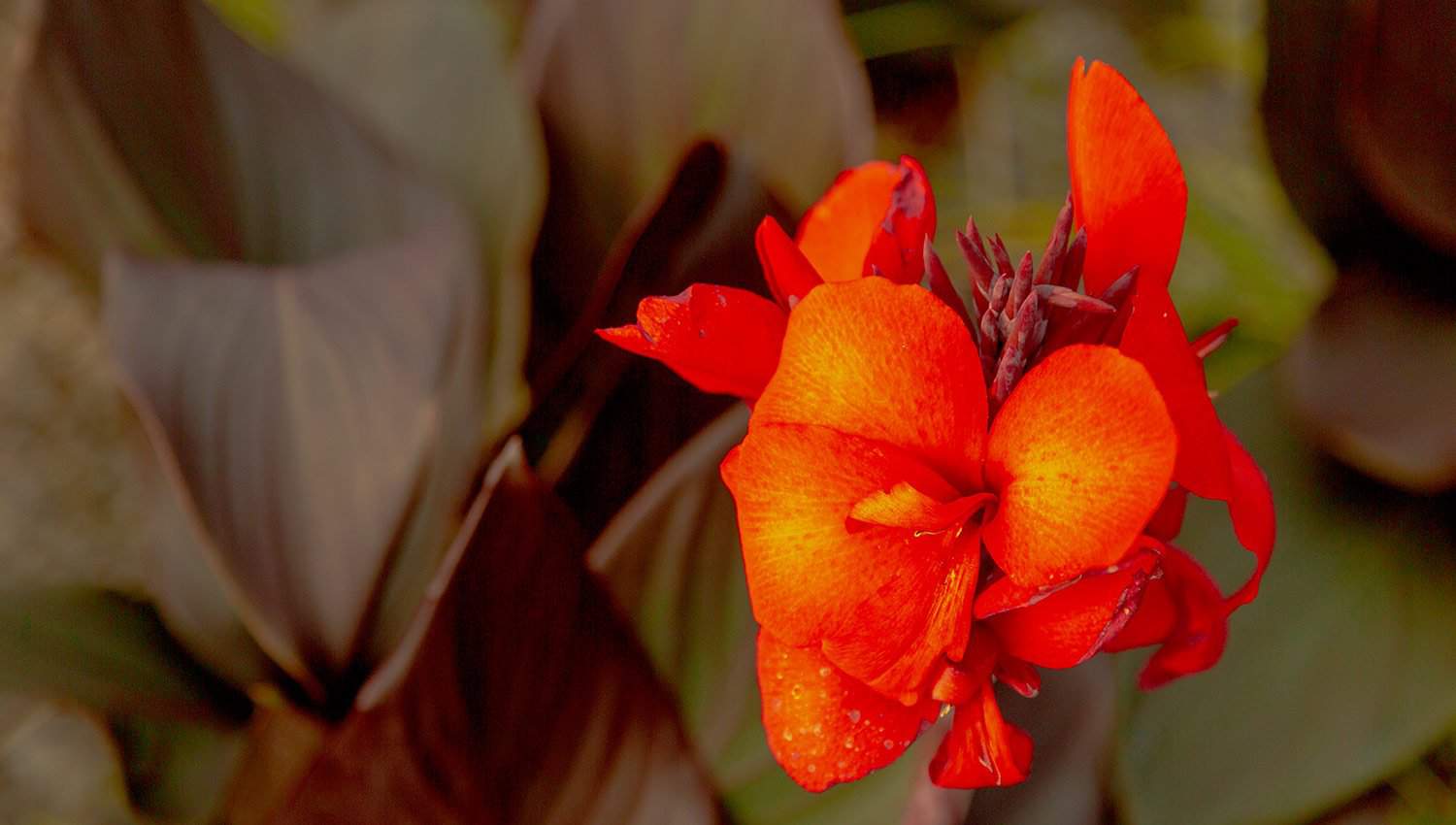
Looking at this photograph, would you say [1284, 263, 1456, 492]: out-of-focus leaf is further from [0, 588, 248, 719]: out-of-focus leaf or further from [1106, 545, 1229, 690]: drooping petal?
[0, 588, 248, 719]: out-of-focus leaf

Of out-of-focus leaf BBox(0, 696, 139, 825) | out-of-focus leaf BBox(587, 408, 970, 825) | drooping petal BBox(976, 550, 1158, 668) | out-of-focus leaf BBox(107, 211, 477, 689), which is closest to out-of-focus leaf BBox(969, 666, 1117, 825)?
out-of-focus leaf BBox(587, 408, 970, 825)

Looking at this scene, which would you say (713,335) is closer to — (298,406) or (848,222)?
(848,222)

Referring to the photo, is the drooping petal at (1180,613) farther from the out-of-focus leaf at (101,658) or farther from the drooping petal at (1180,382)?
the out-of-focus leaf at (101,658)

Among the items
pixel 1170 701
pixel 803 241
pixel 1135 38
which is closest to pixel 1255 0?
pixel 1135 38

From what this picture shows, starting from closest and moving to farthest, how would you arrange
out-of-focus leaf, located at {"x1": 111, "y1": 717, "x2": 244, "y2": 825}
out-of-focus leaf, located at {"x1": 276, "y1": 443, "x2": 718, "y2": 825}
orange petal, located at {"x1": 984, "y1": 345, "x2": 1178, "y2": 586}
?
orange petal, located at {"x1": 984, "y1": 345, "x2": 1178, "y2": 586} → out-of-focus leaf, located at {"x1": 276, "y1": 443, "x2": 718, "y2": 825} → out-of-focus leaf, located at {"x1": 111, "y1": 717, "x2": 244, "y2": 825}

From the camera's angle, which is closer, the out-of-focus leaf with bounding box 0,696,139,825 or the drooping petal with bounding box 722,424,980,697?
the drooping petal with bounding box 722,424,980,697

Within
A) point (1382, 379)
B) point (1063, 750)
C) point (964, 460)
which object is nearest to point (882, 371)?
point (964, 460)

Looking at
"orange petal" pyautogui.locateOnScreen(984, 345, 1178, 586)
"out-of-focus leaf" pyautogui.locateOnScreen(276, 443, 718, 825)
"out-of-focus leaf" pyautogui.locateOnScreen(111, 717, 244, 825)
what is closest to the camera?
"orange petal" pyautogui.locateOnScreen(984, 345, 1178, 586)

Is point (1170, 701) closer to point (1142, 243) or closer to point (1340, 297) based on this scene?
point (1340, 297)
